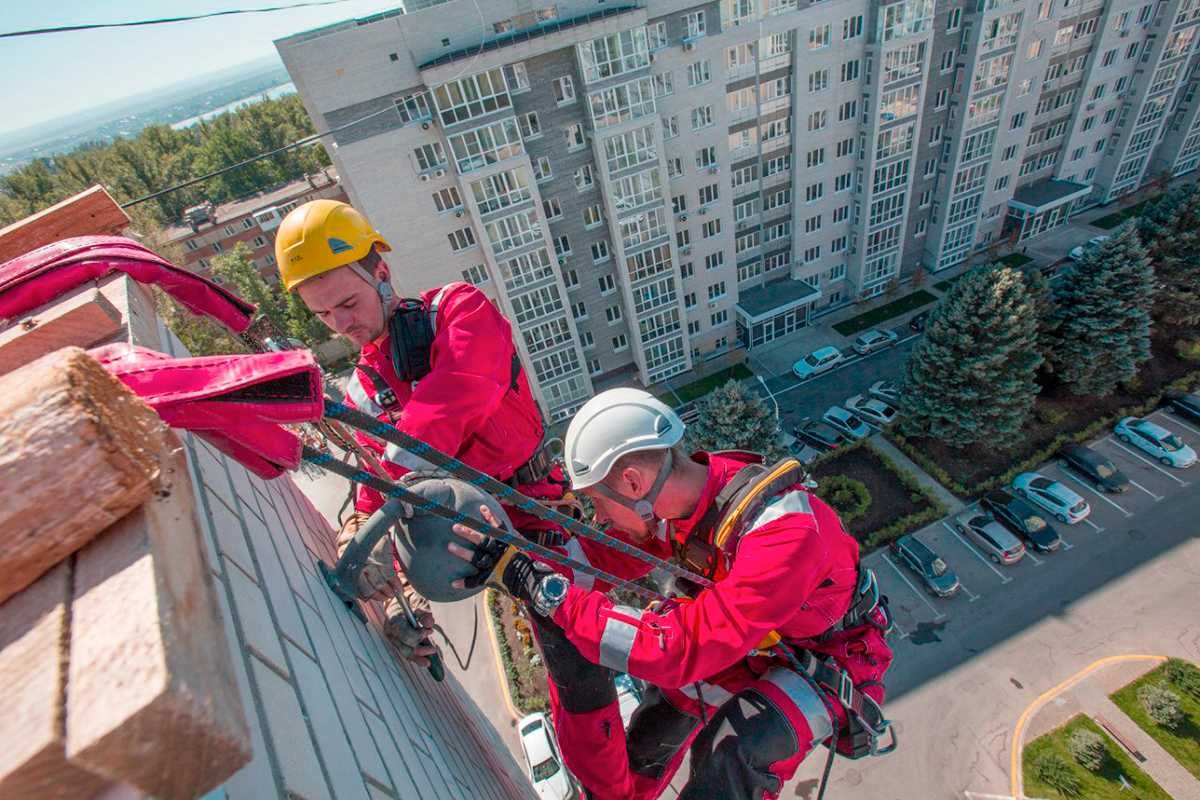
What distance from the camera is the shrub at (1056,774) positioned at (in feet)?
40.0

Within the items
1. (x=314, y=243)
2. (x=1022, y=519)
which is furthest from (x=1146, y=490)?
(x=314, y=243)

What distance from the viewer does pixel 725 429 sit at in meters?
17.2

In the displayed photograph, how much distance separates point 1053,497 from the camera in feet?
58.1

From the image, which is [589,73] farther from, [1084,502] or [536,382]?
[1084,502]

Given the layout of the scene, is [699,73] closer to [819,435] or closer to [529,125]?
[529,125]

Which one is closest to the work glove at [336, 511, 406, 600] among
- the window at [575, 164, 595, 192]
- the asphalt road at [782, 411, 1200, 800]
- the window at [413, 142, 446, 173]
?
the asphalt road at [782, 411, 1200, 800]

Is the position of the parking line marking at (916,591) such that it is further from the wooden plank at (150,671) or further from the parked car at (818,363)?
the wooden plank at (150,671)

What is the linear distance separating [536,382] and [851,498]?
12.8 metres

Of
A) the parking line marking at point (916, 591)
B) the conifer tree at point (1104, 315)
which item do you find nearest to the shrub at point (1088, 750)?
the parking line marking at point (916, 591)

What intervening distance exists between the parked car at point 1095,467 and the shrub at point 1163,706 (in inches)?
272

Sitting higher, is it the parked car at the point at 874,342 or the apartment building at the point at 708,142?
the apartment building at the point at 708,142

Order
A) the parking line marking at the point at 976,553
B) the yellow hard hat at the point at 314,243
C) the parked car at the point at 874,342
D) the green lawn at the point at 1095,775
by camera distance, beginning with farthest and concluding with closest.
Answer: the parked car at the point at 874,342 → the parking line marking at the point at 976,553 → the green lawn at the point at 1095,775 → the yellow hard hat at the point at 314,243

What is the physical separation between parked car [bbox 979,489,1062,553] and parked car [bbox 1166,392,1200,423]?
745 cm

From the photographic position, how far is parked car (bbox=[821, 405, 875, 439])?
850 inches
